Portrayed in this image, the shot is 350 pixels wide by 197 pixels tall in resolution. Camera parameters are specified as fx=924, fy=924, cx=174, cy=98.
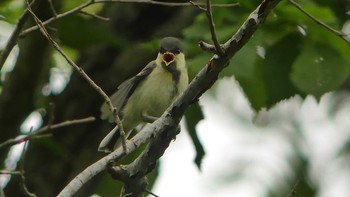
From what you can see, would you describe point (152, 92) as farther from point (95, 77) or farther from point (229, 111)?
point (229, 111)

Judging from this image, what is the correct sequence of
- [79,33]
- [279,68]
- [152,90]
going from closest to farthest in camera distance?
1. [279,68]
2. [152,90]
3. [79,33]

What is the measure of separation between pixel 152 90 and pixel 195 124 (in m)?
0.32

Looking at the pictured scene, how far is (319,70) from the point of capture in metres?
4.93

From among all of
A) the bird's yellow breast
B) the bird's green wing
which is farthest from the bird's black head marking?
the bird's green wing

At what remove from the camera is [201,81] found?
3.68 metres

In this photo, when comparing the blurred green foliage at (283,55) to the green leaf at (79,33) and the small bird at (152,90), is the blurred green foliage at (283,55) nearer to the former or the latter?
the small bird at (152,90)

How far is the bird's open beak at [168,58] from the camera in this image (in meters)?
5.36

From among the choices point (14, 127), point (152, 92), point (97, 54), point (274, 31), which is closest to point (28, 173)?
point (14, 127)

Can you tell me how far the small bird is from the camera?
17.3 feet

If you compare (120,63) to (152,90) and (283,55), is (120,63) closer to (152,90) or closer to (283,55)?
(152,90)

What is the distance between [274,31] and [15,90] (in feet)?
6.01

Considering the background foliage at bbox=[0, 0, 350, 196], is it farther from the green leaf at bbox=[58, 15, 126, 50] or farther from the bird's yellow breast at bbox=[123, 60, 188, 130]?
the bird's yellow breast at bbox=[123, 60, 188, 130]

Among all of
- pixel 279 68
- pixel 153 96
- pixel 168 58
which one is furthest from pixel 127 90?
pixel 279 68

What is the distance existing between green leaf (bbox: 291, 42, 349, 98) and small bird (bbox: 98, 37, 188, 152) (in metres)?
0.67
